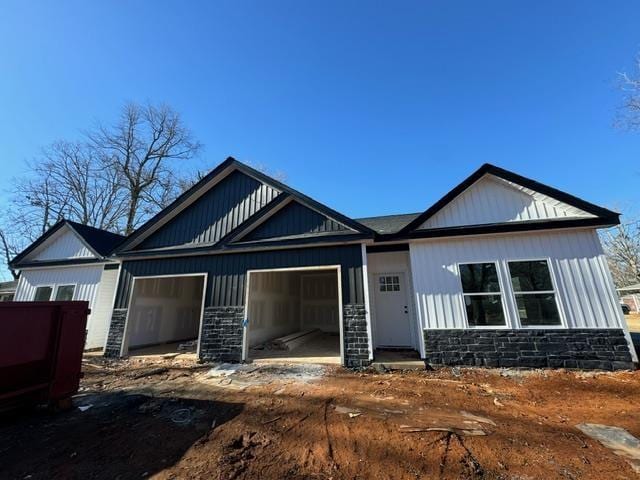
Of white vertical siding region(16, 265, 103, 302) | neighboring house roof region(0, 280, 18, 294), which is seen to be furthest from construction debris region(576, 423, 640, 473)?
neighboring house roof region(0, 280, 18, 294)

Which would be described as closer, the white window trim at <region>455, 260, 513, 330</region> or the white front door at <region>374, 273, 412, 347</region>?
the white window trim at <region>455, 260, 513, 330</region>

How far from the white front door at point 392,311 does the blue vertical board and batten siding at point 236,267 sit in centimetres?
181

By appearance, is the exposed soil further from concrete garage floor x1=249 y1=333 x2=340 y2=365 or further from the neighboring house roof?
the neighboring house roof

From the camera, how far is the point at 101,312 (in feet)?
35.9

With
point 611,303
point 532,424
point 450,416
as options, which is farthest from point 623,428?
point 611,303

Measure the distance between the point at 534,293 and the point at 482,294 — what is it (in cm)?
118

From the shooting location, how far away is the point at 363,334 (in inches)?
273

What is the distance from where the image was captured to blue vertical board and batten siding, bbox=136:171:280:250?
924 centimetres

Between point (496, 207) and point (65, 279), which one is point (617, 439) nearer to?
point (496, 207)

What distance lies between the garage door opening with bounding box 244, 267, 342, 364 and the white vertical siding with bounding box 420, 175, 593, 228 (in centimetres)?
377

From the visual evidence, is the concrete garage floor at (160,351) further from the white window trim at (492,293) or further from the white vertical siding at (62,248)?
the white window trim at (492,293)

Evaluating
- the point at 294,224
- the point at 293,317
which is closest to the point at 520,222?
the point at 294,224

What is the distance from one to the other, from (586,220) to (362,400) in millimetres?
6752

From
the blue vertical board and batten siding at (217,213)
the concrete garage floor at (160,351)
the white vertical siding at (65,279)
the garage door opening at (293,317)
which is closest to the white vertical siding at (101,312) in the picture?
the white vertical siding at (65,279)
